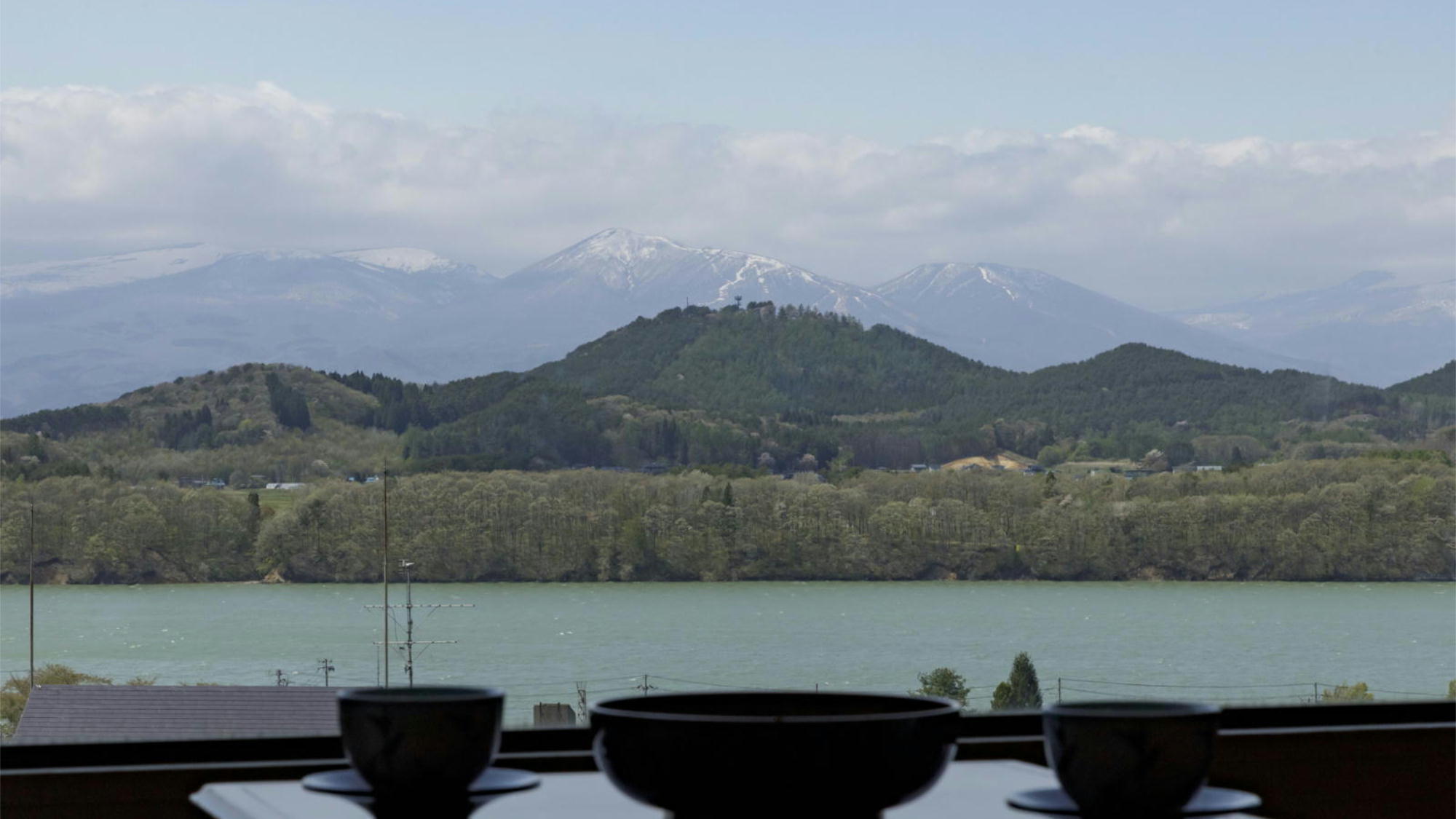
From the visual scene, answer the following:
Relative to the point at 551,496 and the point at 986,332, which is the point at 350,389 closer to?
the point at 551,496

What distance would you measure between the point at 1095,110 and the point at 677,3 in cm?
453

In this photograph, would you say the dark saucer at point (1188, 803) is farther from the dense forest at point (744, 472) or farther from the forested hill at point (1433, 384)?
the forested hill at point (1433, 384)

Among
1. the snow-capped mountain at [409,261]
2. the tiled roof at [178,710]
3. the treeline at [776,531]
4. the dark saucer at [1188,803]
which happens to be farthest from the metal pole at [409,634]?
the snow-capped mountain at [409,261]

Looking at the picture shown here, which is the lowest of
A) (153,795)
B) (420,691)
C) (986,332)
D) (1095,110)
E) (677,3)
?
(153,795)

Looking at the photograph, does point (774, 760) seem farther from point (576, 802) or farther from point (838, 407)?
point (838, 407)

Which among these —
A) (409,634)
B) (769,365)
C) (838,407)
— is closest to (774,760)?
(409,634)

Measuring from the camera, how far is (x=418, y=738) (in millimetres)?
808

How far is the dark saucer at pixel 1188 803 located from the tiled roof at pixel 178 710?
3.07m

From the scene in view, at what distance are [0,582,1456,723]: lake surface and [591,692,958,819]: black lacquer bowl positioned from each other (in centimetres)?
1682

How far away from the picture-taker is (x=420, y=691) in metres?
0.85

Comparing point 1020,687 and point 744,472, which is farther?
point 744,472

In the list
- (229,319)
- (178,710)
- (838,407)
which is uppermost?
(229,319)

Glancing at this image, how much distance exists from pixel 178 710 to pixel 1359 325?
11427 cm

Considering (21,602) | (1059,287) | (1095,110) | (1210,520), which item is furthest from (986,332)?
(1095,110)
